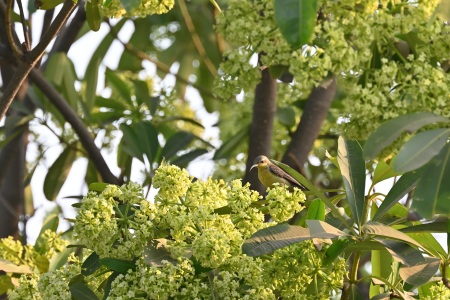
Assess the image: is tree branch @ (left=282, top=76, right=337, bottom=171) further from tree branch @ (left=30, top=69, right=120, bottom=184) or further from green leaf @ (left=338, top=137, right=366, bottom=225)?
green leaf @ (left=338, top=137, right=366, bottom=225)

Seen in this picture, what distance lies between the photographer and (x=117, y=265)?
264 centimetres

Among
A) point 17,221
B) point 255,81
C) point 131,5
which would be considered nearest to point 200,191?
point 131,5

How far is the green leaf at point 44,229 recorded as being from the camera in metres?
4.05

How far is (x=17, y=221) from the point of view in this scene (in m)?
5.08

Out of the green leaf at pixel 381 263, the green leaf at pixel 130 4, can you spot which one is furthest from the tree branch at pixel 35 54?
the green leaf at pixel 381 263

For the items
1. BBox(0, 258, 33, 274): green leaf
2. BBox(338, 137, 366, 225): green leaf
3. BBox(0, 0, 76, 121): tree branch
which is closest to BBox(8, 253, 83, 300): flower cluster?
BBox(0, 258, 33, 274): green leaf

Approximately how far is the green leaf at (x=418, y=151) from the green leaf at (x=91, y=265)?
960 mm

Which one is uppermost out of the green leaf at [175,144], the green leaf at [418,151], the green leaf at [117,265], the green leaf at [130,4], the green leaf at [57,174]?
the green leaf at [175,144]

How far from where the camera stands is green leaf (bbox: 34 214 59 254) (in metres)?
4.05

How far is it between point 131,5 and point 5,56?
1425mm

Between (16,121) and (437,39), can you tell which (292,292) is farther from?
(16,121)

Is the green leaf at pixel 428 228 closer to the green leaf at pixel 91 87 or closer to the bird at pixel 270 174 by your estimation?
the bird at pixel 270 174

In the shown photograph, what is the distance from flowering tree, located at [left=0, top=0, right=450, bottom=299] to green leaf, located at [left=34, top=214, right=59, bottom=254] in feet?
0.03

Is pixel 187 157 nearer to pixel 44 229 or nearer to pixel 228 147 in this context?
pixel 228 147
